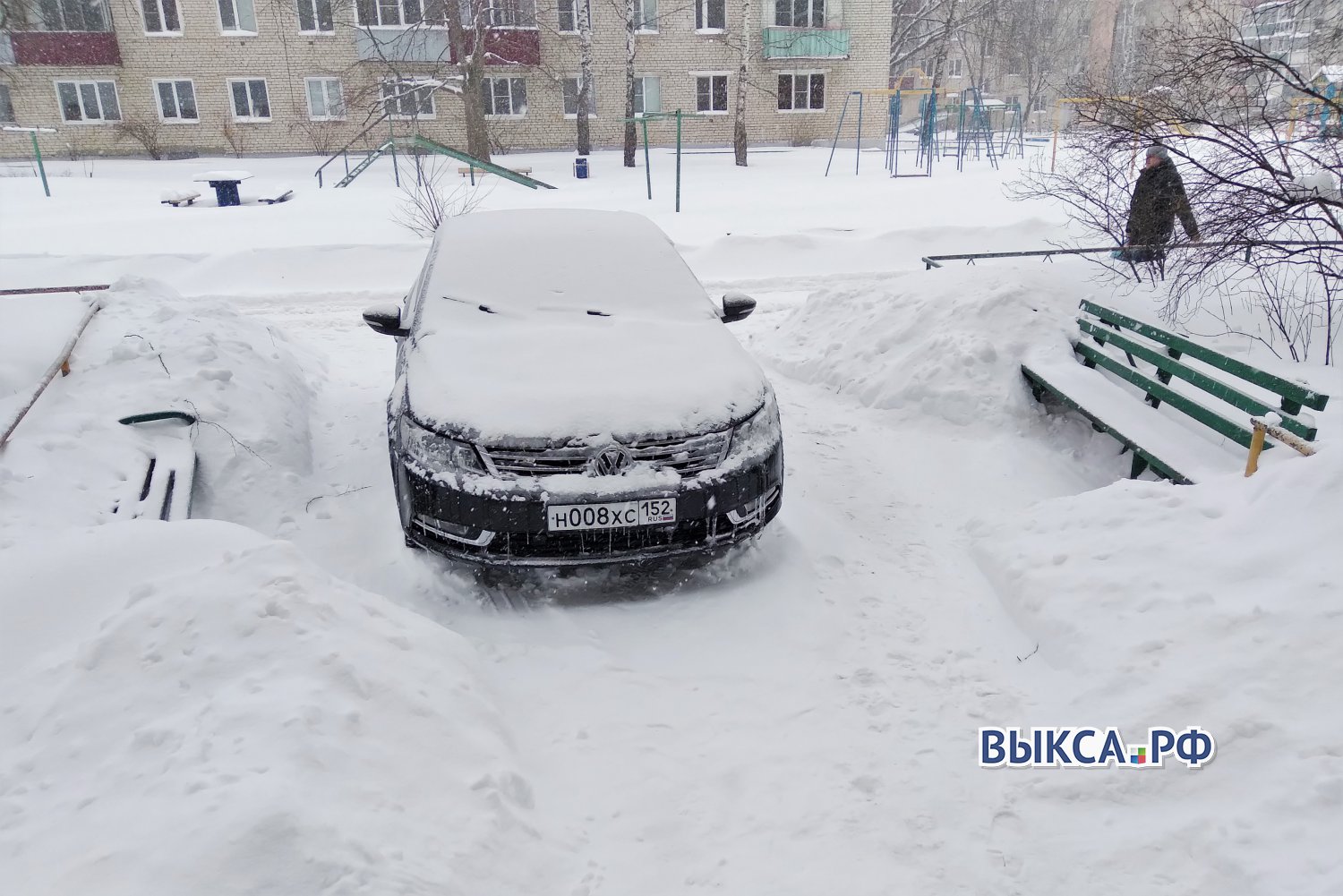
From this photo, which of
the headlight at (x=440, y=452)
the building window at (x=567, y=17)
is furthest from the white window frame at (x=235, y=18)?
the headlight at (x=440, y=452)

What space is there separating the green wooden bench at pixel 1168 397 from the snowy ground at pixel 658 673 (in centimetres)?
27

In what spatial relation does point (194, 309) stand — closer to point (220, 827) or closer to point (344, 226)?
point (220, 827)

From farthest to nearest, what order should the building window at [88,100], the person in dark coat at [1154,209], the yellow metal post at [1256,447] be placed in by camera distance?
the building window at [88,100] < the person in dark coat at [1154,209] < the yellow metal post at [1256,447]

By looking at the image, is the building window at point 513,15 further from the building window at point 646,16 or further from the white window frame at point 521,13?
the building window at point 646,16

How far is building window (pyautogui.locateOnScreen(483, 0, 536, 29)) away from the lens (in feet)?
90.6

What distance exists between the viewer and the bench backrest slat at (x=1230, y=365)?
3.87 meters

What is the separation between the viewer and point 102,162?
26.8 meters

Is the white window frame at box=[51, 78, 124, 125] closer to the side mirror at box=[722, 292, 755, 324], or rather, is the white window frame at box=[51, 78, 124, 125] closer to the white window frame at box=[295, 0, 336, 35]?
the white window frame at box=[295, 0, 336, 35]

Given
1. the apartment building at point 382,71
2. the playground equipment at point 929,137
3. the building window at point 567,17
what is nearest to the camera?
the playground equipment at point 929,137

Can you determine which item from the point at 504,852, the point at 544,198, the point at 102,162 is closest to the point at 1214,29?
the point at 504,852

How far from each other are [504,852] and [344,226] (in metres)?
13.7

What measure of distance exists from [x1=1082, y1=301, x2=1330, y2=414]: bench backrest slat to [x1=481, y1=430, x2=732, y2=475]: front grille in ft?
8.40

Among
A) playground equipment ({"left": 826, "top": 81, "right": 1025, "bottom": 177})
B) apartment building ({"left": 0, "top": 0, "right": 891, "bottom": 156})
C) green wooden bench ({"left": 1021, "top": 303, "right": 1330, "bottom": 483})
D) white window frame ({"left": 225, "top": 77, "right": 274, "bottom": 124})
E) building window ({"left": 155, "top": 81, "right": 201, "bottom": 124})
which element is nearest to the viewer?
green wooden bench ({"left": 1021, "top": 303, "right": 1330, "bottom": 483})

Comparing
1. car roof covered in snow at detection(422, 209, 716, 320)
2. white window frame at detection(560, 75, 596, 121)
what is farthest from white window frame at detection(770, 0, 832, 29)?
car roof covered in snow at detection(422, 209, 716, 320)
